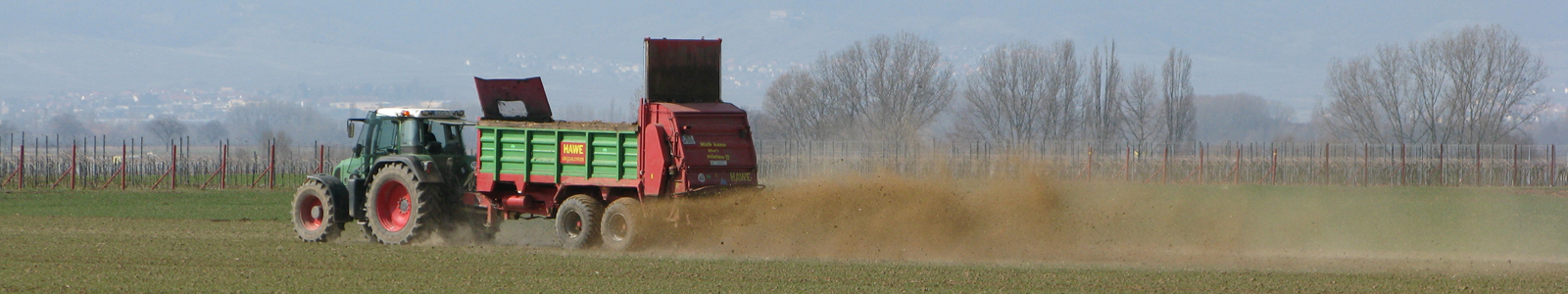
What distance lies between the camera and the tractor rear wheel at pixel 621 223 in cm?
1411

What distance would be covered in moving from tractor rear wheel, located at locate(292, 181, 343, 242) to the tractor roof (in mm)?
1176

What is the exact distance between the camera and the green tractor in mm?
15688

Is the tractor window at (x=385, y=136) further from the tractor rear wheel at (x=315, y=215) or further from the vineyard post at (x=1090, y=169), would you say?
the vineyard post at (x=1090, y=169)

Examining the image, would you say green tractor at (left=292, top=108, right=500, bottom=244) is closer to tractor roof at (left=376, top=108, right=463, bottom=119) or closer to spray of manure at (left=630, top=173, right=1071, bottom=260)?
tractor roof at (left=376, top=108, right=463, bottom=119)

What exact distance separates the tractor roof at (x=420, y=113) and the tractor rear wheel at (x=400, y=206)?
66 cm

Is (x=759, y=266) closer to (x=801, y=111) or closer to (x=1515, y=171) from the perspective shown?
(x=1515, y=171)

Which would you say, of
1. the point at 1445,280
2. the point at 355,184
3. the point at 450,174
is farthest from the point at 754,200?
the point at 1445,280

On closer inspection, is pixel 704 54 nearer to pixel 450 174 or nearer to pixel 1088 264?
pixel 450 174

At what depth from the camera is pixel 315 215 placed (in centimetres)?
1675

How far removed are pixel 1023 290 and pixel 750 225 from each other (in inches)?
169

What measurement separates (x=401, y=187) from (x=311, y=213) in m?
1.46

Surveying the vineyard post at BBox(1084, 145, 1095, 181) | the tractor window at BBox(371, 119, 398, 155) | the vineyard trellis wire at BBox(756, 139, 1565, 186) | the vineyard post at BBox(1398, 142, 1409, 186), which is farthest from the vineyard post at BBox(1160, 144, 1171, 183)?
the tractor window at BBox(371, 119, 398, 155)

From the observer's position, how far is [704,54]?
15.2 meters

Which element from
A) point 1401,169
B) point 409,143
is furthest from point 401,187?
point 1401,169
